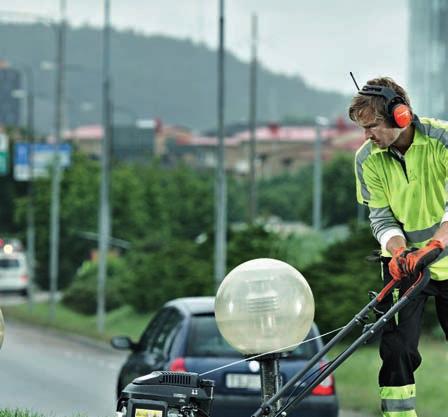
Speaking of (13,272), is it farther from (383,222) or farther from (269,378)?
(269,378)

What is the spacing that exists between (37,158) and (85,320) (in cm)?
1213

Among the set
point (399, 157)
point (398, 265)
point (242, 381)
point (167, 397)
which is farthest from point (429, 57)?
point (167, 397)

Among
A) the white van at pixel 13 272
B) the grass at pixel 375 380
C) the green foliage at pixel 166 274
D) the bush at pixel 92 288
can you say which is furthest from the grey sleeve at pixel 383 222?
the white van at pixel 13 272

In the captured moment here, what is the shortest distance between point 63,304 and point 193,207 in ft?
99.5

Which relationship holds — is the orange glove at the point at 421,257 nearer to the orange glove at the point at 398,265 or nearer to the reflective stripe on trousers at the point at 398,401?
the orange glove at the point at 398,265

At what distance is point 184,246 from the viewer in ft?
141

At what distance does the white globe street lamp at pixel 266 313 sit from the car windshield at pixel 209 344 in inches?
261

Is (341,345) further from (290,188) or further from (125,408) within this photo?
(290,188)

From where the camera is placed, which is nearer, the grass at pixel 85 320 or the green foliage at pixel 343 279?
the green foliage at pixel 343 279

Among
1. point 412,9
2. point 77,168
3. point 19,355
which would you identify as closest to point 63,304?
point 77,168

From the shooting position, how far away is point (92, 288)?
2079 inches

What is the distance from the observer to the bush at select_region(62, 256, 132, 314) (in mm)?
50188

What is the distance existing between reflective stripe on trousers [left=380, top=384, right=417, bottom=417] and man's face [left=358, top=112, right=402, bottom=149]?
113cm

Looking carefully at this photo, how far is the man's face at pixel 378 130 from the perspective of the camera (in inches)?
292
